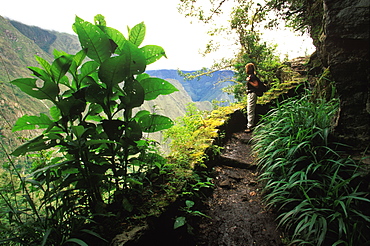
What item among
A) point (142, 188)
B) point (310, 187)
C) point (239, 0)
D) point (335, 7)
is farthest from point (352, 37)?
point (239, 0)

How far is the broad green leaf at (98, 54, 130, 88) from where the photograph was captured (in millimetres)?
1390

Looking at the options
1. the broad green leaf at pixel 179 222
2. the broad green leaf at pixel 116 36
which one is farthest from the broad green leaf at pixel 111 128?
the broad green leaf at pixel 179 222

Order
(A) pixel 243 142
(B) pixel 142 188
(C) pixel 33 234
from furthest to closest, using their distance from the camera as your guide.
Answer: (A) pixel 243 142
(B) pixel 142 188
(C) pixel 33 234

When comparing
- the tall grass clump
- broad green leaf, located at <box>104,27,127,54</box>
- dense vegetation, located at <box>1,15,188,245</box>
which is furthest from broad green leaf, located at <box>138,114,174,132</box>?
the tall grass clump

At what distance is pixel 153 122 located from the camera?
5.87ft

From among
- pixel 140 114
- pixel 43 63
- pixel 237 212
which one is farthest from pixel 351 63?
pixel 43 63

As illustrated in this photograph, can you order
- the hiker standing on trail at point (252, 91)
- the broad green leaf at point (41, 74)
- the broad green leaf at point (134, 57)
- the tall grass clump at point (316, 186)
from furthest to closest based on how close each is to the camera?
the hiker standing on trail at point (252, 91) < the tall grass clump at point (316, 186) < the broad green leaf at point (134, 57) < the broad green leaf at point (41, 74)

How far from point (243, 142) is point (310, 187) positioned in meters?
2.67

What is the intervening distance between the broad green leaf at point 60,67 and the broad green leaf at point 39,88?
0.30 feet

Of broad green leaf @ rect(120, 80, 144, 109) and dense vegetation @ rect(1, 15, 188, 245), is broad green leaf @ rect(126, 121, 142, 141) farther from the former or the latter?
broad green leaf @ rect(120, 80, 144, 109)

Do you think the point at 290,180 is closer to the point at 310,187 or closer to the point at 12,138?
the point at 310,187

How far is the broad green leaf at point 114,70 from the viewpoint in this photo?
1390 millimetres

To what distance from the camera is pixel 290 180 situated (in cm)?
216

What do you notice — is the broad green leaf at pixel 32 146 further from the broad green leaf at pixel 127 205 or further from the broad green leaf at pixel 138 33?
the broad green leaf at pixel 138 33
